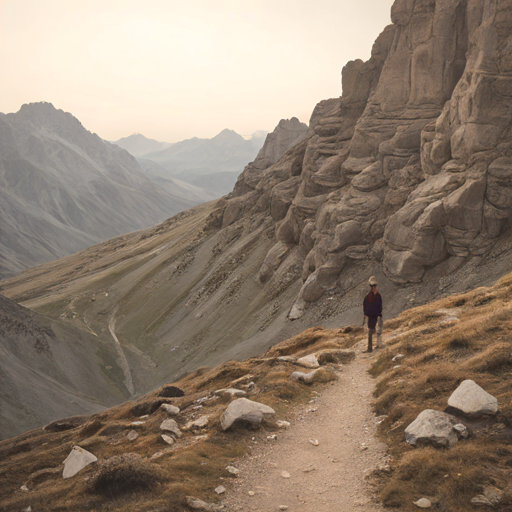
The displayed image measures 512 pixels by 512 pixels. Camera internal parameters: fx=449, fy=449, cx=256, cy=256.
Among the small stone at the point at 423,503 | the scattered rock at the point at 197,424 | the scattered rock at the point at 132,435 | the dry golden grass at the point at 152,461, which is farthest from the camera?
the scattered rock at the point at 132,435

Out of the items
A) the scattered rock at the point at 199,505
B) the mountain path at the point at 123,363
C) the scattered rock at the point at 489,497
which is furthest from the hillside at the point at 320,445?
the mountain path at the point at 123,363

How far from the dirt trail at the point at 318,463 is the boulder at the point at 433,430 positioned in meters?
1.04

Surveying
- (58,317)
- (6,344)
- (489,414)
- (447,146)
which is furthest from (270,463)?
(58,317)

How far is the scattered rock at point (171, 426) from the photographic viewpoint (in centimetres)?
1570

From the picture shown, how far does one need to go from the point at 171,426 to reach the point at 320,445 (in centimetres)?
541

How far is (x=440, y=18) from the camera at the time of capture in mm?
56000

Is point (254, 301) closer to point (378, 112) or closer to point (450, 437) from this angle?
point (378, 112)

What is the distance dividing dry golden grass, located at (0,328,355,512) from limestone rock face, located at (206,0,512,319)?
1261 inches

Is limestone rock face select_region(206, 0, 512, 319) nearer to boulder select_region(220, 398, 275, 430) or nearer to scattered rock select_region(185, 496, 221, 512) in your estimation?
boulder select_region(220, 398, 275, 430)

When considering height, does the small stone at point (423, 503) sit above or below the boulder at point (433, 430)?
below

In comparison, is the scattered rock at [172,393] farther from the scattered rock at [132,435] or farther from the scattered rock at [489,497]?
the scattered rock at [489,497]

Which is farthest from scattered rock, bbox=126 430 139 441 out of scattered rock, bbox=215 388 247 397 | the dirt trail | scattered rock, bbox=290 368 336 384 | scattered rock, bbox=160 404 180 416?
scattered rock, bbox=290 368 336 384

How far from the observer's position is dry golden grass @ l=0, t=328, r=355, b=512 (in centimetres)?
1124

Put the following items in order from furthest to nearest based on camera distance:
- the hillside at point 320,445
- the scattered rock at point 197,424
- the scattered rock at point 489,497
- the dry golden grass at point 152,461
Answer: the scattered rock at point 197,424 → the dry golden grass at point 152,461 → the hillside at point 320,445 → the scattered rock at point 489,497
